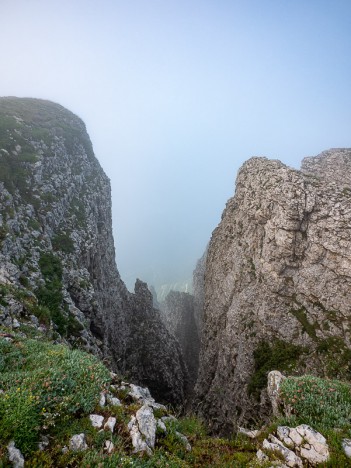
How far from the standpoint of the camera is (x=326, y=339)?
31.8 m

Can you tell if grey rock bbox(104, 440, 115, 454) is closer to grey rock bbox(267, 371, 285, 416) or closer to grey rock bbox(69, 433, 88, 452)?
grey rock bbox(69, 433, 88, 452)

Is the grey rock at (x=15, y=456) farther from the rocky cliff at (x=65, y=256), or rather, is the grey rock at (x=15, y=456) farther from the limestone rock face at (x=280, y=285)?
the limestone rock face at (x=280, y=285)

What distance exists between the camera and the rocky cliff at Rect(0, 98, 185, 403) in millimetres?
24750

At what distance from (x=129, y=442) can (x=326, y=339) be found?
31.6 m

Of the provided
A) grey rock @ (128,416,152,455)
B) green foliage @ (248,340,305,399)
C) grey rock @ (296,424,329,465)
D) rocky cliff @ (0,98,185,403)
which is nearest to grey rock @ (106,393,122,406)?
grey rock @ (128,416,152,455)

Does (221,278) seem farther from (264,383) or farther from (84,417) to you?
(84,417)

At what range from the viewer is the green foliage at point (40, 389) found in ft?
24.2

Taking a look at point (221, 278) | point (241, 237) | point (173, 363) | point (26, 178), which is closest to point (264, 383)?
point (221, 278)

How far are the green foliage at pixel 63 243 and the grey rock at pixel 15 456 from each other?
29.8 m

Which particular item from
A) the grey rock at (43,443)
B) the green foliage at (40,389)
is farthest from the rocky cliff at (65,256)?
the grey rock at (43,443)

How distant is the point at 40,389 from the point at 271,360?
3222cm

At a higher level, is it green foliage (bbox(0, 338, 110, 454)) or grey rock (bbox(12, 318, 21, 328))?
green foliage (bbox(0, 338, 110, 454))

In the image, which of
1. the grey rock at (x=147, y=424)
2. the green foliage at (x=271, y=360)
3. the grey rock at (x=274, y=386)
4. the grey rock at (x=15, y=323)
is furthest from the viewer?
the green foliage at (x=271, y=360)

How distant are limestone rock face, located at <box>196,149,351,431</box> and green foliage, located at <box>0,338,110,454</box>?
92.3ft
